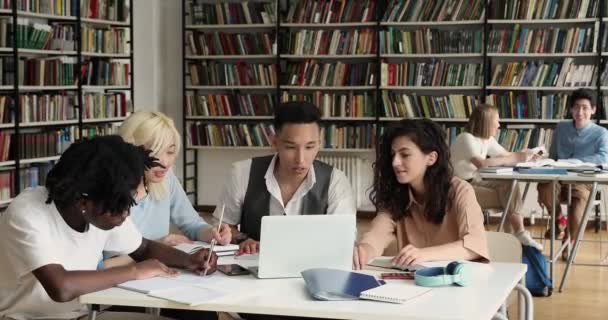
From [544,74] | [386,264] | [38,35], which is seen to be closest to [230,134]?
[38,35]

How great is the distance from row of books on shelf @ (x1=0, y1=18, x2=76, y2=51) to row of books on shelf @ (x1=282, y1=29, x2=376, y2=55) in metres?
2.09

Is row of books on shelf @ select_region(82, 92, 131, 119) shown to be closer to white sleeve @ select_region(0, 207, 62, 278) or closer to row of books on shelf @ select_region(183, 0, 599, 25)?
row of books on shelf @ select_region(183, 0, 599, 25)

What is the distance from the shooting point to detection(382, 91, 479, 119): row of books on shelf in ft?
26.0

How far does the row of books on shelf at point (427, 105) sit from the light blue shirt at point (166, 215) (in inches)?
188

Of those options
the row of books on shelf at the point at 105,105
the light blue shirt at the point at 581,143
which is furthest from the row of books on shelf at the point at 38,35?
the light blue shirt at the point at 581,143

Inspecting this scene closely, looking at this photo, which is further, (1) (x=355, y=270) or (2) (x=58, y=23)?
(2) (x=58, y=23)

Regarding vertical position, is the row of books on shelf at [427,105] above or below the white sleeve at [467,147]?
above

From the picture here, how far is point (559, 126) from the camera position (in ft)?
22.6

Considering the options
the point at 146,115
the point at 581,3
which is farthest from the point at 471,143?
the point at 146,115

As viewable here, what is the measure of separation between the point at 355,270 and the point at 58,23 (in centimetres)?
489

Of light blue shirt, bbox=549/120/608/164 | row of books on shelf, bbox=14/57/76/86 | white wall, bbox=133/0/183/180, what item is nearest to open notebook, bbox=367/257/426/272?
light blue shirt, bbox=549/120/608/164

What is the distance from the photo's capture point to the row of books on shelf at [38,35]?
6.28 m

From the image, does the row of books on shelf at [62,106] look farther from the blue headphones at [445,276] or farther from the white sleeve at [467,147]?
the blue headphones at [445,276]

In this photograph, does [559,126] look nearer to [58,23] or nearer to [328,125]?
[328,125]
